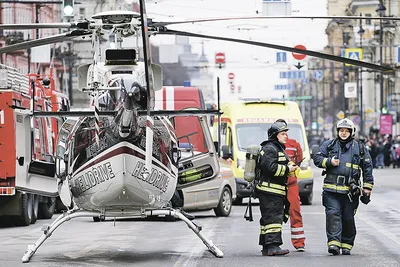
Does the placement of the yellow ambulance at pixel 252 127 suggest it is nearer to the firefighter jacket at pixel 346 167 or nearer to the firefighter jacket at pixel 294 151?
the firefighter jacket at pixel 294 151

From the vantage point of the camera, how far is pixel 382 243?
57.0ft

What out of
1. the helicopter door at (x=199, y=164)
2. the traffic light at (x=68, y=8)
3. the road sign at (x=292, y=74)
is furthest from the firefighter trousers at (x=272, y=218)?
the road sign at (x=292, y=74)

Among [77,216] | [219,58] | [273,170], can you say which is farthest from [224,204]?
[219,58]

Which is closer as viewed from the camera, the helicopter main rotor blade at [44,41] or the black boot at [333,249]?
the helicopter main rotor blade at [44,41]

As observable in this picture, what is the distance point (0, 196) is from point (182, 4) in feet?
18.5

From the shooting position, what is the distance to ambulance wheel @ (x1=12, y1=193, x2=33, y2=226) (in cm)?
2305

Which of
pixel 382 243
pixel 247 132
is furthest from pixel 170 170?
pixel 247 132

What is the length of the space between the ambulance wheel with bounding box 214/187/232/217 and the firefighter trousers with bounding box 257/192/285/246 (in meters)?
9.28

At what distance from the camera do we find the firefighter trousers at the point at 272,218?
15328 mm

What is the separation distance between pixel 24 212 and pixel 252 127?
903 cm

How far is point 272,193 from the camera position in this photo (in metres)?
15.4

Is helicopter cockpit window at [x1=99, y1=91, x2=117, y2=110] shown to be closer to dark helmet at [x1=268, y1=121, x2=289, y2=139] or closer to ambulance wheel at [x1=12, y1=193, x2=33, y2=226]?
dark helmet at [x1=268, y1=121, x2=289, y2=139]

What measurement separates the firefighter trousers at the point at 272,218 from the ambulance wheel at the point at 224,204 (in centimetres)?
928

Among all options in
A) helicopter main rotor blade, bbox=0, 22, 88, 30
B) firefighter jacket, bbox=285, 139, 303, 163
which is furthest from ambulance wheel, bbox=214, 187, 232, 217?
helicopter main rotor blade, bbox=0, 22, 88, 30
